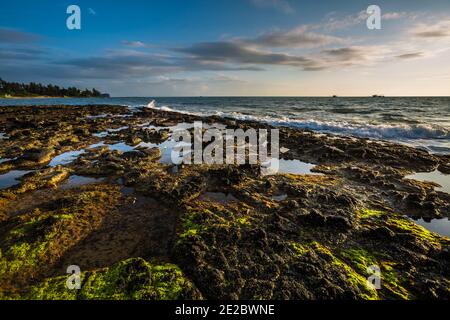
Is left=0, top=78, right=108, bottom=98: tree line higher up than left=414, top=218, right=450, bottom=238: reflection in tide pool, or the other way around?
left=0, top=78, right=108, bottom=98: tree line

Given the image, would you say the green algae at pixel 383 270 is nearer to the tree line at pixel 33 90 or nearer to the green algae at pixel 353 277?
the green algae at pixel 353 277

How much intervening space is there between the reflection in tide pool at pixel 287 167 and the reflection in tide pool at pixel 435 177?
3620mm

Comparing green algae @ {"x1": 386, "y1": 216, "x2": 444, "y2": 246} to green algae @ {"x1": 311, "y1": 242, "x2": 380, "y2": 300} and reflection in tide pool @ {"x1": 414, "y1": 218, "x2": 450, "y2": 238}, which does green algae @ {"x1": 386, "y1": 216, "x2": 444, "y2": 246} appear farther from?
green algae @ {"x1": 311, "y1": 242, "x2": 380, "y2": 300}

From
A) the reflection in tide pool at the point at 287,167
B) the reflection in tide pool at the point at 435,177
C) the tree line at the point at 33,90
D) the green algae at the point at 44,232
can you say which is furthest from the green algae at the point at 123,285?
the tree line at the point at 33,90

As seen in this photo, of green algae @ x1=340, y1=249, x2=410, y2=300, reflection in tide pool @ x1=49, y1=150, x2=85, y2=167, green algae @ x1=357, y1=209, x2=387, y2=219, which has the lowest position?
green algae @ x1=340, y1=249, x2=410, y2=300

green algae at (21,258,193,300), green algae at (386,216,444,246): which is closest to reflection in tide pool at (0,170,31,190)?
green algae at (21,258,193,300)

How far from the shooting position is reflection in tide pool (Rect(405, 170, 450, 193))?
8969 mm

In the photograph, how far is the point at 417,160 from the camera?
1157cm

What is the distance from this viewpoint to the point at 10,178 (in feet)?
28.2

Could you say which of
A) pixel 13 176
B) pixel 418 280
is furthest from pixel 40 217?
pixel 418 280

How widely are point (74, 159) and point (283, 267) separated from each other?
1003 centimetres

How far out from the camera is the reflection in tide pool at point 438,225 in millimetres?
5824

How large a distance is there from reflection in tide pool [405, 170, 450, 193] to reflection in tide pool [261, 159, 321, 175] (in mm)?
3620
